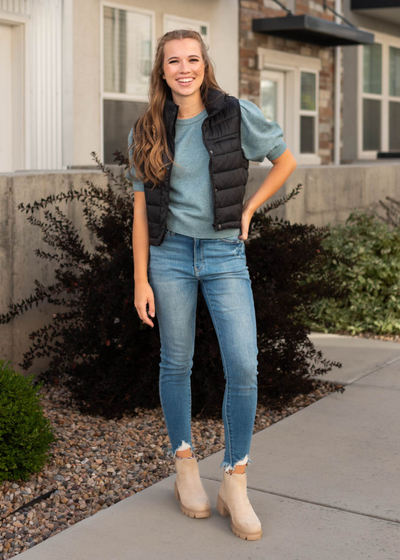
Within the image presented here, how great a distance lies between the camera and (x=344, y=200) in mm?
8422

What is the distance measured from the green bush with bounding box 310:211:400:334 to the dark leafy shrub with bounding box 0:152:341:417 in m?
2.08

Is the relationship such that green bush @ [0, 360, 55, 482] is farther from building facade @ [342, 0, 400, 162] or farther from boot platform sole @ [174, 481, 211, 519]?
building facade @ [342, 0, 400, 162]

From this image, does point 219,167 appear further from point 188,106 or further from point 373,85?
point 373,85

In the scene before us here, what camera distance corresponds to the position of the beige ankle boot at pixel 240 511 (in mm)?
2986

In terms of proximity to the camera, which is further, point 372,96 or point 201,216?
point 372,96

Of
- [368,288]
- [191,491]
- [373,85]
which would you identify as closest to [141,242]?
[191,491]

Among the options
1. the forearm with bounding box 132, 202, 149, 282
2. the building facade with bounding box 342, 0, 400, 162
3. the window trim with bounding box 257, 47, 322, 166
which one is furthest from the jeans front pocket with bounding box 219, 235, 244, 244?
the building facade with bounding box 342, 0, 400, 162

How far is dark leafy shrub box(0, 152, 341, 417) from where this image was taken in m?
4.39

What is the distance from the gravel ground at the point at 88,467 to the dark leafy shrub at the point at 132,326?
0.44ft

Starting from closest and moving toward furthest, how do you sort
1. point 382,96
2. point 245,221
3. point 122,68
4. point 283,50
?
point 245,221 < point 122,68 < point 283,50 < point 382,96

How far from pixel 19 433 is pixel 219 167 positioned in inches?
59.5

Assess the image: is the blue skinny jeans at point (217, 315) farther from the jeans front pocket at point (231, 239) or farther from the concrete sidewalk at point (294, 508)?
the concrete sidewalk at point (294, 508)

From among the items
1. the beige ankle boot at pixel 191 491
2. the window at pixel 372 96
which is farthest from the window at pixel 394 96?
the beige ankle boot at pixel 191 491

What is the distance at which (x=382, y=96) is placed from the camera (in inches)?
559
